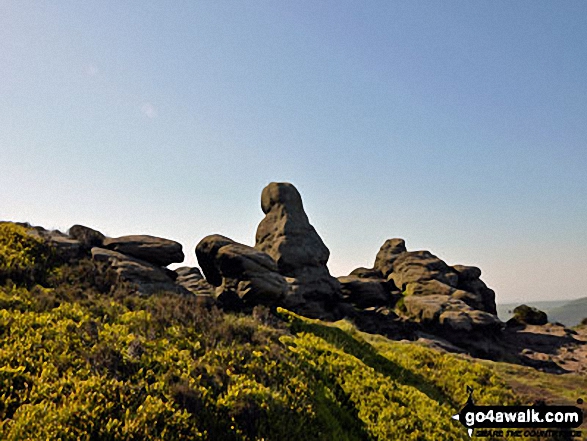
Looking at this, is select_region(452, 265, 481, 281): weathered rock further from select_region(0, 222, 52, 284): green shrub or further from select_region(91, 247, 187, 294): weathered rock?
select_region(0, 222, 52, 284): green shrub

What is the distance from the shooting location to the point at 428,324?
4322 cm

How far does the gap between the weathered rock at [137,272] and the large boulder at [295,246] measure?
23.5m

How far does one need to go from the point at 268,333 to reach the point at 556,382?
16.2 m

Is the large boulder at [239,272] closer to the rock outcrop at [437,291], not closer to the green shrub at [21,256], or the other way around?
the green shrub at [21,256]

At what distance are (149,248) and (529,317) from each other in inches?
2198

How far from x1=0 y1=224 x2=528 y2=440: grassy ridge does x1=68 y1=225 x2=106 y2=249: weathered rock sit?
16.3 feet

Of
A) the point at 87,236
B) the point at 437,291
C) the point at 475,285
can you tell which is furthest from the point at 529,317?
the point at 87,236

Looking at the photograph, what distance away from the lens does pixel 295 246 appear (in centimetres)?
5081

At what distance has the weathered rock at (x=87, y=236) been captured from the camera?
909 inches

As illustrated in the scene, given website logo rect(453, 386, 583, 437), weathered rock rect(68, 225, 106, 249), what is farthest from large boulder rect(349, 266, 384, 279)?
website logo rect(453, 386, 583, 437)

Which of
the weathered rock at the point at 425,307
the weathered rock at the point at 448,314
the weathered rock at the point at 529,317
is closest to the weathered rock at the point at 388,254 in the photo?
the weathered rock at the point at 425,307

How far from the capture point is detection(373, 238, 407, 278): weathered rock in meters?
61.0

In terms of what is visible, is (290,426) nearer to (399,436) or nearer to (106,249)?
(399,436)

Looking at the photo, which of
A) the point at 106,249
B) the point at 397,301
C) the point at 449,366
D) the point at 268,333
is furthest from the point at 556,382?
the point at 397,301
